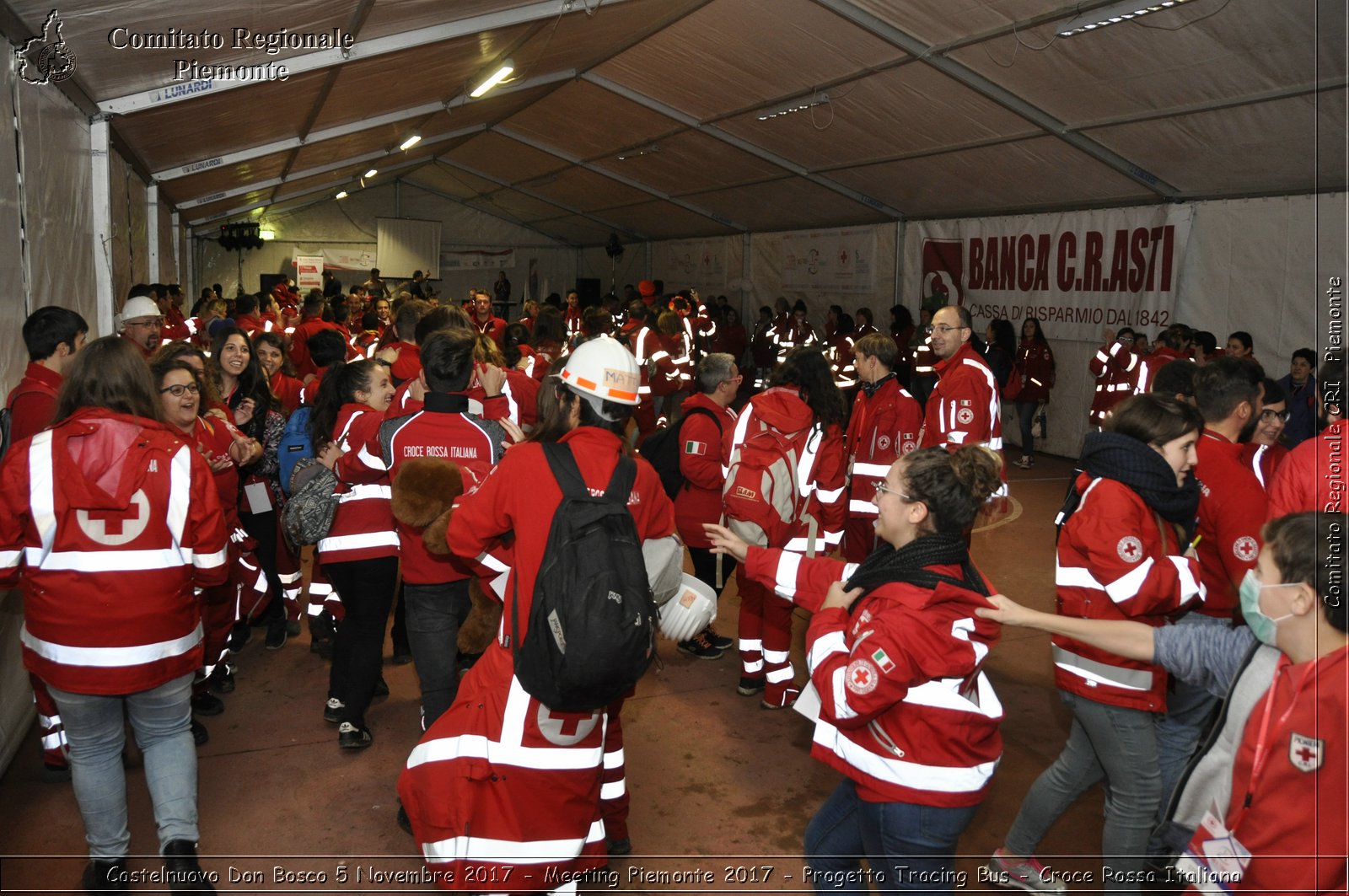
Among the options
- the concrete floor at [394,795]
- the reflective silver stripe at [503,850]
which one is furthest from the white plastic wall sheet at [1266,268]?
the reflective silver stripe at [503,850]

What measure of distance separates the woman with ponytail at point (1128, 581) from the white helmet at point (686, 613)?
1.15 metres

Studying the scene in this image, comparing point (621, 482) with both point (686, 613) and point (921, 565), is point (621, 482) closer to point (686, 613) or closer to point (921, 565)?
point (686, 613)

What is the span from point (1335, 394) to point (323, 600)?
4.90 m

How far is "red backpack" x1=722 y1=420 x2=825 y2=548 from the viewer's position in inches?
182

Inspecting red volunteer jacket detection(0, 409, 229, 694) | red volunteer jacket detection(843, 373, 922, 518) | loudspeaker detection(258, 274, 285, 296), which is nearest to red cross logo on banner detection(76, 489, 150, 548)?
red volunteer jacket detection(0, 409, 229, 694)

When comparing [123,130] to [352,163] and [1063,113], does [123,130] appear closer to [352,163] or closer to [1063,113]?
[1063,113]

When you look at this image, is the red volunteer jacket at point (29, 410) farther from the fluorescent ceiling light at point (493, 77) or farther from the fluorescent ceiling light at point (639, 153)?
the fluorescent ceiling light at point (639, 153)

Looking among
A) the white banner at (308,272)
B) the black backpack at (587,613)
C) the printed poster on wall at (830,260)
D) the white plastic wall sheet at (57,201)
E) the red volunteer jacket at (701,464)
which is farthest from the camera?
the white banner at (308,272)

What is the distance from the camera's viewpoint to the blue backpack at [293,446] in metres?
4.94

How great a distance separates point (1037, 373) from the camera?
1235 cm

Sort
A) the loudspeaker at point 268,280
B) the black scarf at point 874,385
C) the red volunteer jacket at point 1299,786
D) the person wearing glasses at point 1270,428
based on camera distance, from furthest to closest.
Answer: the loudspeaker at point 268,280
the black scarf at point 874,385
the person wearing glasses at point 1270,428
the red volunteer jacket at point 1299,786

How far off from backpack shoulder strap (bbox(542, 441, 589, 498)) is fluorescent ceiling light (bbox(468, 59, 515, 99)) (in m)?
9.19

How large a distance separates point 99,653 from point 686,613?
1.79 meters

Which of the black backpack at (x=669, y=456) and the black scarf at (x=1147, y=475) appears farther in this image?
the black backpack at (x=669, y=456)
